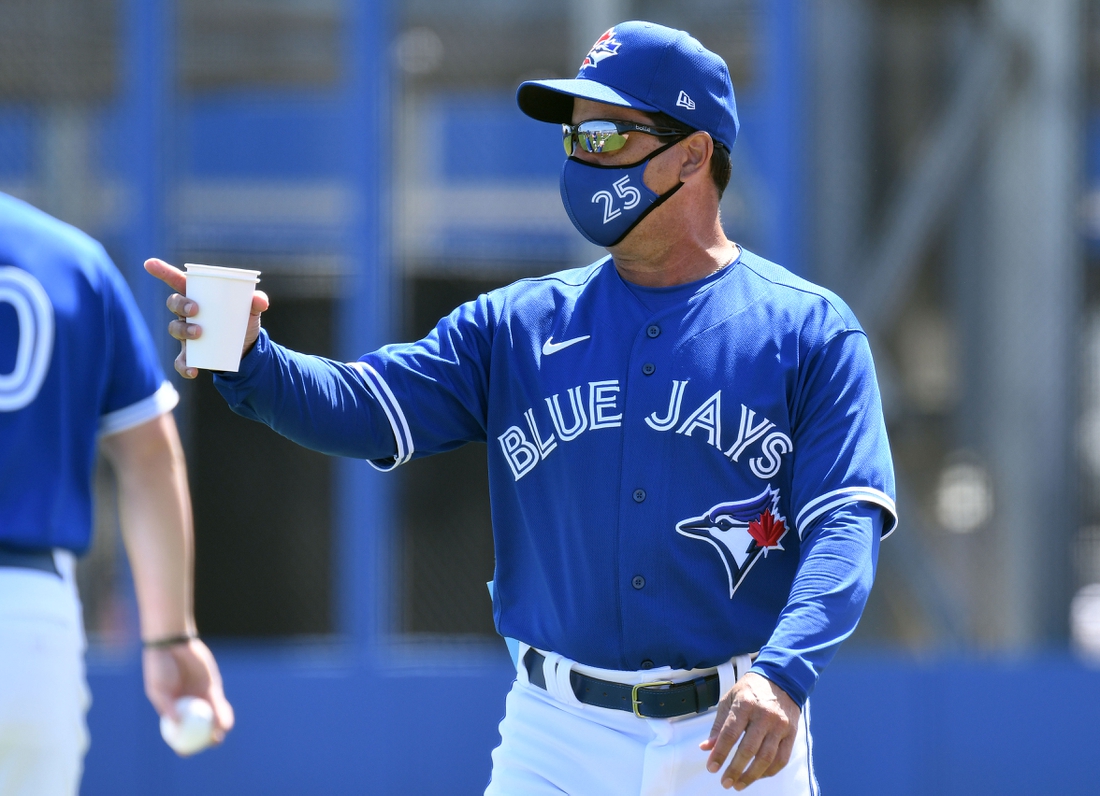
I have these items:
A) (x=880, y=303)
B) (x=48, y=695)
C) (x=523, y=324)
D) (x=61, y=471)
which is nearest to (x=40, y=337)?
(x=61, y=471)

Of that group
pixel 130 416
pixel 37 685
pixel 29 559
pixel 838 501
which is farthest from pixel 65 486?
pixel 838 501

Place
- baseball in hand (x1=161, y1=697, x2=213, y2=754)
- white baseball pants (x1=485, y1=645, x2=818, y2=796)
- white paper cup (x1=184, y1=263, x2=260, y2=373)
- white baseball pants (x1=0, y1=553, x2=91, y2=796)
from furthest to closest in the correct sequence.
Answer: baseball in hand (x1=161, y1=697, x2=213, y2=754) → white baseball pants (x1=0, y1=553, x2=91, y2=796) → white baseball pants (x1=485, y1=645, x2=818, y2=796) → white paper cup (x1=184, y1=263, x2=260, y2=373)

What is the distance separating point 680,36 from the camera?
9.12 ft

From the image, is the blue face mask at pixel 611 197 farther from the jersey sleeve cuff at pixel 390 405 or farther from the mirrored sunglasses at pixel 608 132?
the jersey sleeve cuff at pixel 390 405

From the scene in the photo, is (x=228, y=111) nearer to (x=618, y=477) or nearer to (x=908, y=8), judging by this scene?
(x=908, y=8)

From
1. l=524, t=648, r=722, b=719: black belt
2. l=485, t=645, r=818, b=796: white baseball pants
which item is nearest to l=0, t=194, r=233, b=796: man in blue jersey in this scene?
l=485, t=645, r=818, b=796: white baseball pants

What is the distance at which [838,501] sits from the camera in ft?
8.04

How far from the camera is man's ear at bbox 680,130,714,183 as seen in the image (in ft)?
9.16

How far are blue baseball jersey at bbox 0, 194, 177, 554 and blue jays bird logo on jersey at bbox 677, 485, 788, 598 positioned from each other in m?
1.26

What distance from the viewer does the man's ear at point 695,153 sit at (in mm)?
2793

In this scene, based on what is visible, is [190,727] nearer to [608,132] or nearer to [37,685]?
[37,685]

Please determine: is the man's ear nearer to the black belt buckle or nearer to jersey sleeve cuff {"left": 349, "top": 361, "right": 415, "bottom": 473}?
jersey sleeve cuff {"left": 349, "top": 361, "right": 415, "bottom": 473}

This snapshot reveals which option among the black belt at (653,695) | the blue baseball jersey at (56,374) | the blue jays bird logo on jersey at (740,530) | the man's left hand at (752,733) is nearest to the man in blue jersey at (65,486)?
the blue baseball jersey at (56,374)

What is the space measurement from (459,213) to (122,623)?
2.35 meters
